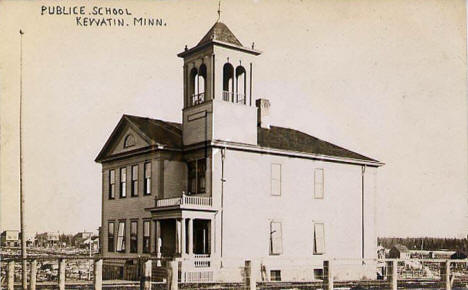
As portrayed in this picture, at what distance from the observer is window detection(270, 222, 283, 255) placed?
2927 centimetres

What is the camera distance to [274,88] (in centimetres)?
2625

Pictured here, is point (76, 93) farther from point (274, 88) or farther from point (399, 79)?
point (399, 79)

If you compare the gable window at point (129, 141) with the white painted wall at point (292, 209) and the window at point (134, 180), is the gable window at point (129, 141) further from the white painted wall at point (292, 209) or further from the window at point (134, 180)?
the white painted wall at point (292, 209)

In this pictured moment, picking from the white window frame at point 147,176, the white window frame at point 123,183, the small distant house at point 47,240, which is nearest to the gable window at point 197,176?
the white window frame at point 147,176

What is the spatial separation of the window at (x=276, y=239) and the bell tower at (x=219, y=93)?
3861mm

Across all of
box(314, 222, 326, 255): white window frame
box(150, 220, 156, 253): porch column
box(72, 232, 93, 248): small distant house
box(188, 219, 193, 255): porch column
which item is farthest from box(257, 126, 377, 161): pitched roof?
box(72, 232, 93, 248): small distant house

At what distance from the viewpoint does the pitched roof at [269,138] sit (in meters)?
29.5

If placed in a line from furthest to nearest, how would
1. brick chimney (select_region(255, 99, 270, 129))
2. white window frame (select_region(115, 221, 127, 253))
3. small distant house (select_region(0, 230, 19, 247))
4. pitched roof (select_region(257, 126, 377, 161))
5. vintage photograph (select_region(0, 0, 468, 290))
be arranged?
brick chimney (select_region(255, 99, 270, 129)), white window frame (select_region(115, 221, 127, 253)), pitched roof (select_region(257, 126, 377, 161)), small distant house (select_region(0, 230, 19, 247)), vintage photograph (select_region(0, 0, 468, 290))

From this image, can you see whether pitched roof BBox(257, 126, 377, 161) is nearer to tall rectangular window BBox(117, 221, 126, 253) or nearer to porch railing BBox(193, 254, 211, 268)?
porch railing BBox(193, 254, 211, 268)

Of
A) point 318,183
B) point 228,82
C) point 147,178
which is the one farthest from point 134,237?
point 318,183

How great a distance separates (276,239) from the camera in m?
29.4

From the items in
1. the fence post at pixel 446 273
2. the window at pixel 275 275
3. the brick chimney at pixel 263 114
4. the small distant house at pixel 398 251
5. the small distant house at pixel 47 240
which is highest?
the brick chimney at pixel 263 114

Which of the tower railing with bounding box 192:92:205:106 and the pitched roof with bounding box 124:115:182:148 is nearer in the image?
the tower railing with bounding box 192:92:205:106

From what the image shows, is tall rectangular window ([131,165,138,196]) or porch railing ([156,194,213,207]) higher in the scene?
tall rectangular window ([131,165,138,196])
